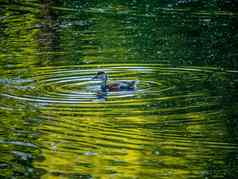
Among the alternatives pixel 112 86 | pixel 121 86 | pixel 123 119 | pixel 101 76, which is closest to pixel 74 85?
pixel 101 76

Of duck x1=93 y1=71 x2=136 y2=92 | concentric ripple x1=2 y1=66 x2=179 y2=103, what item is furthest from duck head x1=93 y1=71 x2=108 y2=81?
concentric ripple x1=2 y1=66 x2=179 y2=103

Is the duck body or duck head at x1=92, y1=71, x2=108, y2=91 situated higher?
duck head at x1=92, y1=71, x2=108, y2=91

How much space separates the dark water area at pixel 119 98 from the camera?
13781 millimetres

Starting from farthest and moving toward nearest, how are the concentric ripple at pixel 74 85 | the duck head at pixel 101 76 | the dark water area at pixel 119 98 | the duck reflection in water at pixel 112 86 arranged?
1. the duck head at pixel 101 76
2. the duck reflection in water at pixel 112 86
3. the concentric ripple at pixel 74 85
4. the dark water area at pixel 119 98

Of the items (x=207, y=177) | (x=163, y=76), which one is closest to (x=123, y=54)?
(x=163, y=76)

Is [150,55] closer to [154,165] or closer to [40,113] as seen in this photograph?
[40,113]

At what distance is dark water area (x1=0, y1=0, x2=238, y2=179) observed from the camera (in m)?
13.8

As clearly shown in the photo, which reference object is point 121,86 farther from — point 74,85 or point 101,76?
point 74,85

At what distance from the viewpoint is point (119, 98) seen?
1817 cm

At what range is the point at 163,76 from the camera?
2020 cm

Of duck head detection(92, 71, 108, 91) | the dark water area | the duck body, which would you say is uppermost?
duck head detection(92, 71, 108, 91)

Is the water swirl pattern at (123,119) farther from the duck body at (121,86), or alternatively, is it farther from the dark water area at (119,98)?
the duck body at (121,86)

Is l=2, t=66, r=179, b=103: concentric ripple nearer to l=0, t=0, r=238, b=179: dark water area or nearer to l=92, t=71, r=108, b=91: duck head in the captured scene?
l=0, t=0, r=238, b=179: dark water area

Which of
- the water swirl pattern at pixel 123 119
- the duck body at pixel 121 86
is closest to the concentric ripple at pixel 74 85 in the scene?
the water swirl pattern at pixel 123 119
